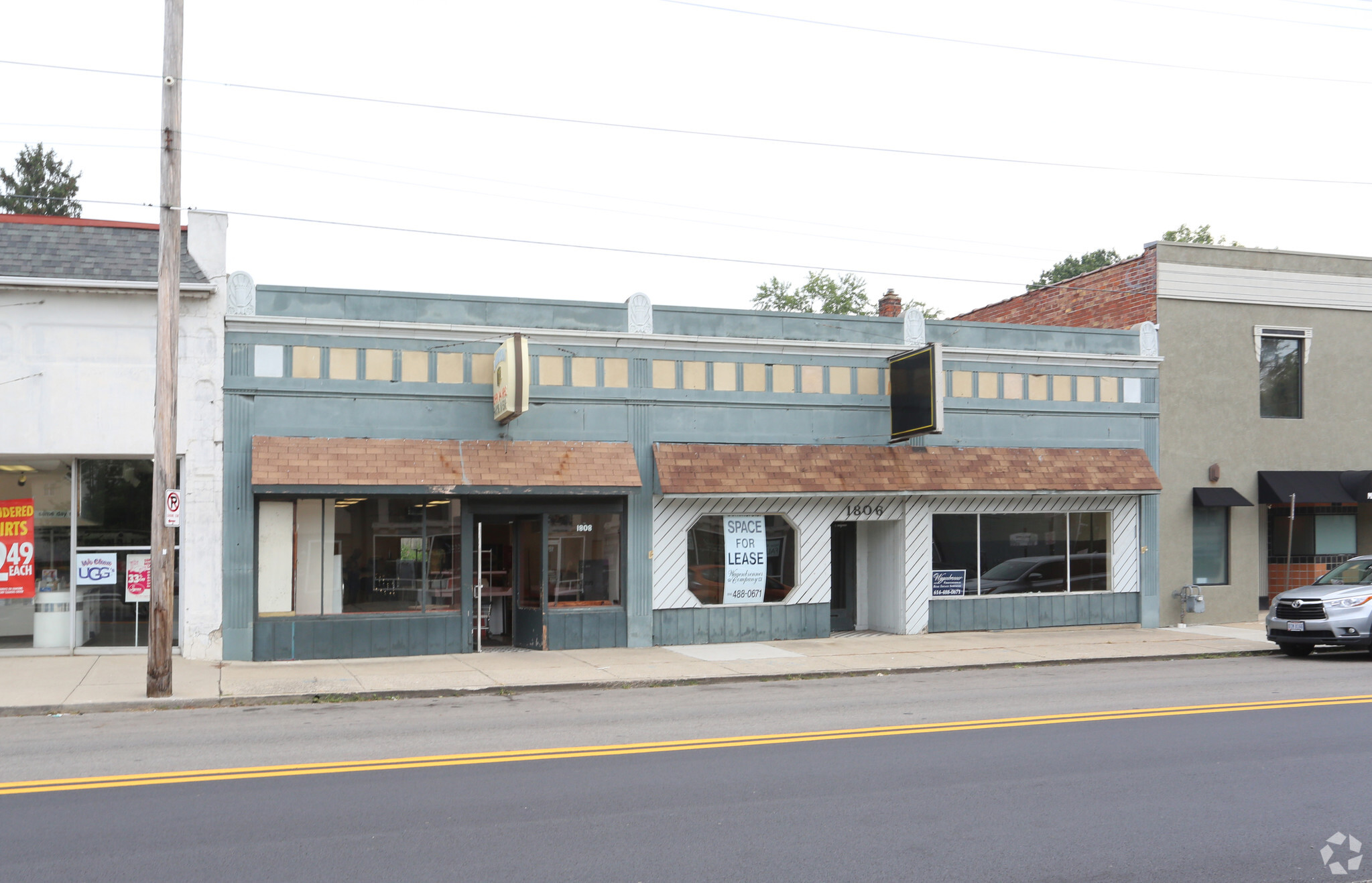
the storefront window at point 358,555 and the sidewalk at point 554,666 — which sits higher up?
the storefront window at point 358,555

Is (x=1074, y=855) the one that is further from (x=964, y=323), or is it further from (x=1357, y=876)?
(x=964, y=323)

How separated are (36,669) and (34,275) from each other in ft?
18.2

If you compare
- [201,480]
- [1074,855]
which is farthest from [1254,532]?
[201,480]

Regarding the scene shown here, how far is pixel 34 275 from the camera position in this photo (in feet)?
50.6

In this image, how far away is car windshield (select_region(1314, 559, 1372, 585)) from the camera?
17438mm

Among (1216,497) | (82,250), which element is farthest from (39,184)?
(1216,497)

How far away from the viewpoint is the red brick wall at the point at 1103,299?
21391mm

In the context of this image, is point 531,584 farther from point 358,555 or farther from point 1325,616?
point 1325,616

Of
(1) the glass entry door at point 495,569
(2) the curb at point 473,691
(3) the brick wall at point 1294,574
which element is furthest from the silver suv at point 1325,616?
(1) the glass entry door at point 495,569

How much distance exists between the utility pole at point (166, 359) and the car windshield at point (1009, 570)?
13.7 metres

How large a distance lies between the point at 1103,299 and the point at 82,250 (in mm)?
18884

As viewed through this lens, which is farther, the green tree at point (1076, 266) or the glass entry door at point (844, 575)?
the green tree at point (1076, 266)

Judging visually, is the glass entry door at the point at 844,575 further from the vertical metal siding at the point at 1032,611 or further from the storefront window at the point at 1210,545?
the storefront window at the point at 1210,545

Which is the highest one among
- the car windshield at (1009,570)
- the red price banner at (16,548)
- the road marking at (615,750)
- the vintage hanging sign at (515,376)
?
the vintage hanging sign at (515,376)
